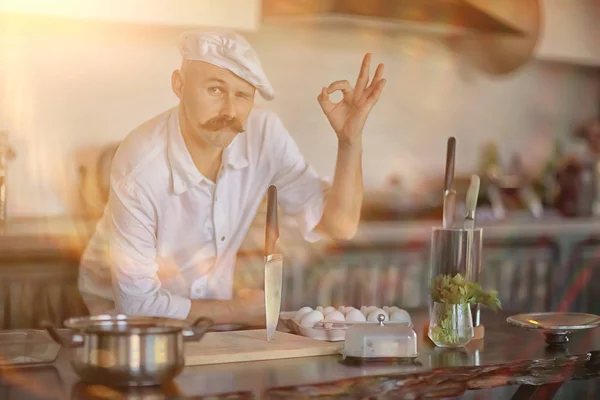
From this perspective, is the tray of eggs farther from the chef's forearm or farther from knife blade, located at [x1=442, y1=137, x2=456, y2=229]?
the chef's forearm

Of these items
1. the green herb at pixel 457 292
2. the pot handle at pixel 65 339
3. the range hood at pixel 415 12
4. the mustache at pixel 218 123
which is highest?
the range hood at pixel 415 12

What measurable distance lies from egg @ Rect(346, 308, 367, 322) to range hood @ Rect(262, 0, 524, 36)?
1.78 meters

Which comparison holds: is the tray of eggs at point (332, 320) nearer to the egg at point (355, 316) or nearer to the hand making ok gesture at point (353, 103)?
the egg at point (355, 316)

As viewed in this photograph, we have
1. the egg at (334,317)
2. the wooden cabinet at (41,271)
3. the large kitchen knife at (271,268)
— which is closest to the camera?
the large kitchen knife at (271,268)

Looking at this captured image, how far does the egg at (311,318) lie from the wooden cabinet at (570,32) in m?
2.61

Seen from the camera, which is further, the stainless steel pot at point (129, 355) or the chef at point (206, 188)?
the chef at point (206, 188)

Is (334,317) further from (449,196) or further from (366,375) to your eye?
(449,196)

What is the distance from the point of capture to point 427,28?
4.30 metres

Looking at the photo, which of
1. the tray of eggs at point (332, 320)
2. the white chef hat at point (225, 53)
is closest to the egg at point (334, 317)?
the tray of eggs at point (332, 320)

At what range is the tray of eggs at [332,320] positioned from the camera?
230 cm

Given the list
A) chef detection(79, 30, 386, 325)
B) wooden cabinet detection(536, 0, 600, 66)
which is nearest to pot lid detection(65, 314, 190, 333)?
chef detection(79, 30, 386, 325)

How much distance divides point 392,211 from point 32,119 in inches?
65.5

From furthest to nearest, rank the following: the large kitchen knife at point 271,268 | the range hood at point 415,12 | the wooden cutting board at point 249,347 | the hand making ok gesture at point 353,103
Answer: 1. the range hood at point 415,12
2. the hand making ok gesture at point 353,103
3. the large kitchen knife at point 271,268
4. the wooden cutting board at point 249,347

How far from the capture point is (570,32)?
15.0 feet
